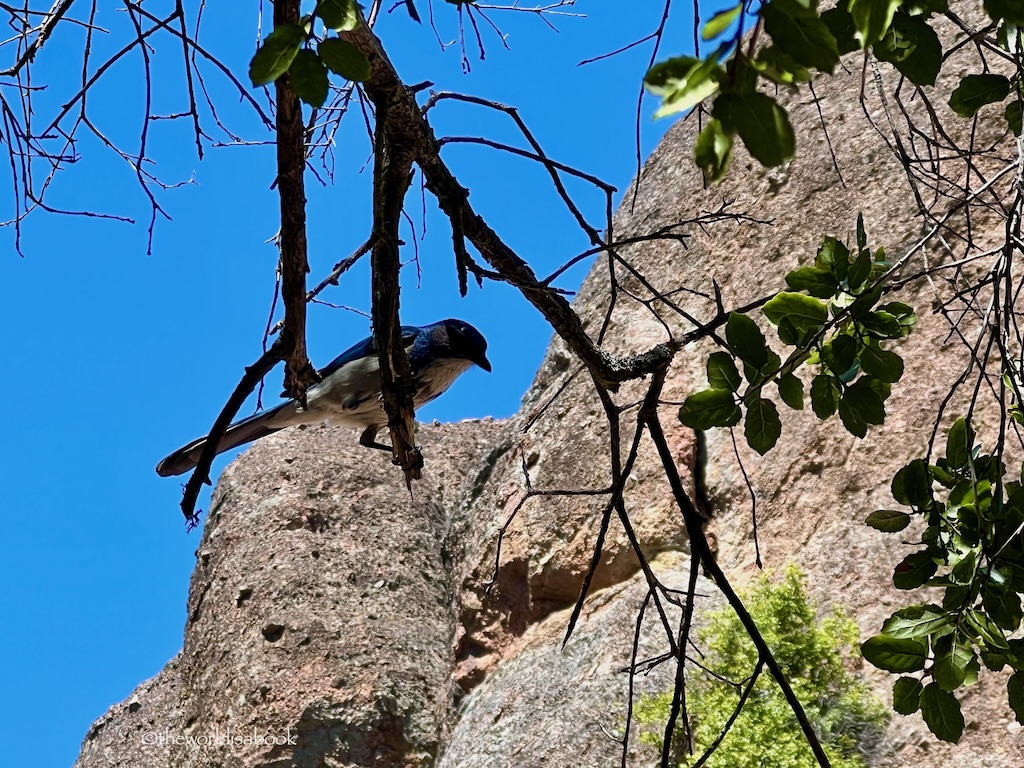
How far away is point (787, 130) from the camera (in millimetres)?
1216

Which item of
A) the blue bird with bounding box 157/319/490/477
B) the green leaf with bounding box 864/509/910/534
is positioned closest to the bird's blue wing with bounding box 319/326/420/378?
the blue bird with bounding box 157/319/490/477

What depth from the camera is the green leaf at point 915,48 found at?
6.63 ft

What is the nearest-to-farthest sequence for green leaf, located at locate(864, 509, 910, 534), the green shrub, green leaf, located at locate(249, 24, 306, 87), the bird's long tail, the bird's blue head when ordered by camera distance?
1. green leaf, located at locate(249, 24, 306, 87)
2. green leaf, located at locate(864, 509, 910, 534)
3. the bird's long tail
4. the green shrub
5. the bird's blue head

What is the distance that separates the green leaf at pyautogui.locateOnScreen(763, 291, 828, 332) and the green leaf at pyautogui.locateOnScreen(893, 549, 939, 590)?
64 cm

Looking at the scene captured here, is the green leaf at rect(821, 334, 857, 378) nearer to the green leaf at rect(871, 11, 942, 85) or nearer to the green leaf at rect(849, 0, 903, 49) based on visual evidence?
the green leaf at rect(871, 11, 942, 85)

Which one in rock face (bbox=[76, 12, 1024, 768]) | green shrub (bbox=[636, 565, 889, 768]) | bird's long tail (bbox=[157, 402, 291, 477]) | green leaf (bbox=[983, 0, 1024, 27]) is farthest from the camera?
rock face (bbox=[76, 12, 1024, 768])

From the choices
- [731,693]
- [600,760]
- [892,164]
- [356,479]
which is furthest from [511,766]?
[892,164]

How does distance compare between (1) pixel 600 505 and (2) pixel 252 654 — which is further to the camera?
(2) pixel 252 654

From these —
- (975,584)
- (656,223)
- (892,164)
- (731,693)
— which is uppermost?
(656,223)

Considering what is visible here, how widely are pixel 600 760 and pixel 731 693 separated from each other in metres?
1.22

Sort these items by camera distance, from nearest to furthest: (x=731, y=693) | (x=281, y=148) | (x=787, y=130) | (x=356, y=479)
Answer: (x=787, y=130), (x=281, y=148), (x=731, y=693), (x=356, y=479)

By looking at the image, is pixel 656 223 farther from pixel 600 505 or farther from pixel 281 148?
pixel 281 148

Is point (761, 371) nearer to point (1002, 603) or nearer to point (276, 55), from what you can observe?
point (1002, 603)

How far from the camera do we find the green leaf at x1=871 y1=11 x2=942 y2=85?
202cm
